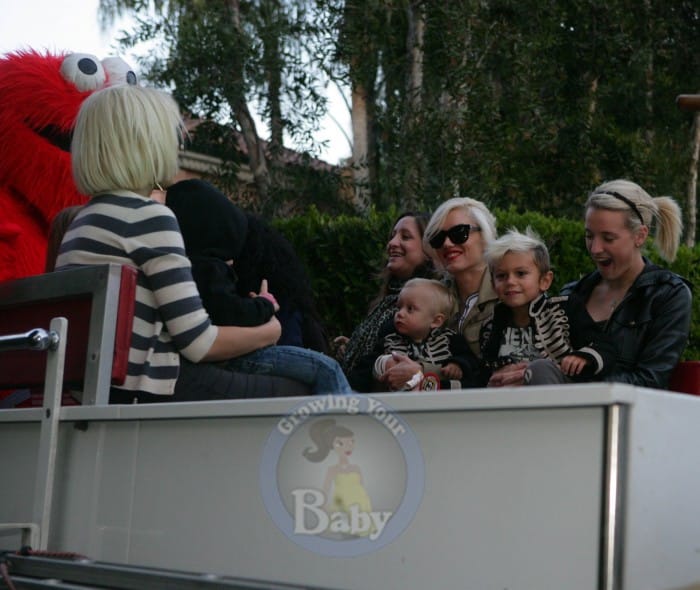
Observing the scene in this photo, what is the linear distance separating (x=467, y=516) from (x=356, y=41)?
10.8 metres

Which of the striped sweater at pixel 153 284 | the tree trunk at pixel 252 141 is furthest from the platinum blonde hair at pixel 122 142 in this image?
the tree trunk at pixel 252 141

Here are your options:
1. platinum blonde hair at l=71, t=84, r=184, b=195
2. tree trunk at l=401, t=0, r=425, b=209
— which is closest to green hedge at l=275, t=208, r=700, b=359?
tree trunk at l=401, t=0, r=425, b=209

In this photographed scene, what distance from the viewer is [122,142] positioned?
2.67 meters

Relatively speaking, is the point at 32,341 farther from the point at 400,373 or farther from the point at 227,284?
the point at 400,373

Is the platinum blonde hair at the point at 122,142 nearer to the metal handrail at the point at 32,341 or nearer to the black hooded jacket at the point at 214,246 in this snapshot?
the black hooded jacket at the point at 214,246

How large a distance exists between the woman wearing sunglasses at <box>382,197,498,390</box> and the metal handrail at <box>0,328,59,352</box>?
183 cm

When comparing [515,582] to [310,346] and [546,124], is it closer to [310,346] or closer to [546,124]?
[310,346]

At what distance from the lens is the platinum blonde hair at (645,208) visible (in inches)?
142

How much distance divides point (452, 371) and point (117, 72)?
1669mm

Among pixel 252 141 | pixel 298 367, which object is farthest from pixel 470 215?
pixel 252 141

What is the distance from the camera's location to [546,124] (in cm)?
1282

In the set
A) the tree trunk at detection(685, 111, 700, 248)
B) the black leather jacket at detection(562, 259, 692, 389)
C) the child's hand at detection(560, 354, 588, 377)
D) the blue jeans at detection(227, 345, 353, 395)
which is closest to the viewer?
the blue jeans at detection(227, 345, 353, 395)

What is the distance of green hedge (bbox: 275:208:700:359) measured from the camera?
743 centimetres

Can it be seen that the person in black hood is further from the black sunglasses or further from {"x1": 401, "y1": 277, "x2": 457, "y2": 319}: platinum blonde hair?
the black sunglasses
